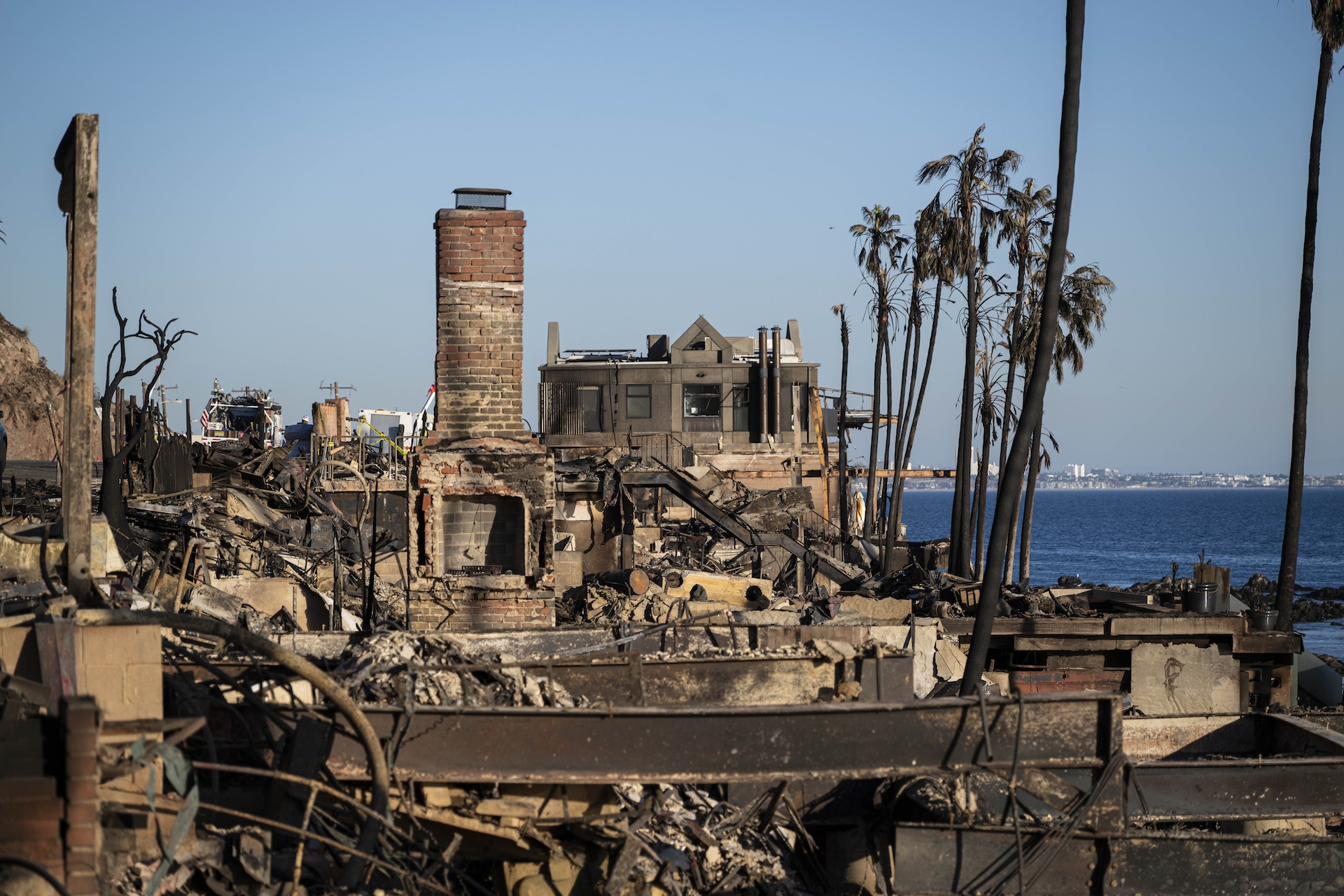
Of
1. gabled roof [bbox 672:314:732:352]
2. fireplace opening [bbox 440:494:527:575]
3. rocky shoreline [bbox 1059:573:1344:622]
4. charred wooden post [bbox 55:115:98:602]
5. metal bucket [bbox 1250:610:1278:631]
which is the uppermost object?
gabled roof [bbox 672:314:732:352]

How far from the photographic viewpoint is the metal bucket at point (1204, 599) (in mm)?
16594

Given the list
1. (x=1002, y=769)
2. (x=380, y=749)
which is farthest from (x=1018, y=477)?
(x=380, y=749)

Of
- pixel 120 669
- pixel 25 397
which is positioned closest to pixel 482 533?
pixel 120 669

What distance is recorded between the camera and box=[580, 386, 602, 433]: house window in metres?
49.8

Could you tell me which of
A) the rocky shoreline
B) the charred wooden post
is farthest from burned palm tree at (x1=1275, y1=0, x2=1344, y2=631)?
the charred wooden post

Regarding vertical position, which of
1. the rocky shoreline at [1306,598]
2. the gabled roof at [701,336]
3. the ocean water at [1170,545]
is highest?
the gabled roof at [701,336]

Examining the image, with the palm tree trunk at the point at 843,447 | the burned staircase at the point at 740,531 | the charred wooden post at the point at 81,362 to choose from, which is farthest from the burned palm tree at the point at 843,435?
the charred wooden post at the point at 81,362

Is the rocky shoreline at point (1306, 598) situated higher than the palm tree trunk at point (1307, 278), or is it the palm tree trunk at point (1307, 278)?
the palm tree trunk at point (1307, 278)

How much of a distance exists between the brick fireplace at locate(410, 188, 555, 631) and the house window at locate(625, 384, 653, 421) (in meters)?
36.7

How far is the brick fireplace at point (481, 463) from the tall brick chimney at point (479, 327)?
0.4 inches

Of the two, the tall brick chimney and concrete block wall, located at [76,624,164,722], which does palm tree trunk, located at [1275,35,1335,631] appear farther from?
concrete block wall, located at [76,624,164,722]

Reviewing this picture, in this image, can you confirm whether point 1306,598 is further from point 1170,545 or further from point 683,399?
point 1170,545

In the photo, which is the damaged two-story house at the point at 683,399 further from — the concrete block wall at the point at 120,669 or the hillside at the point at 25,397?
the concrete block wall at the point at 120,669

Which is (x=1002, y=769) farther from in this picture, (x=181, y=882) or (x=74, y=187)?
(x=74, y=187)
